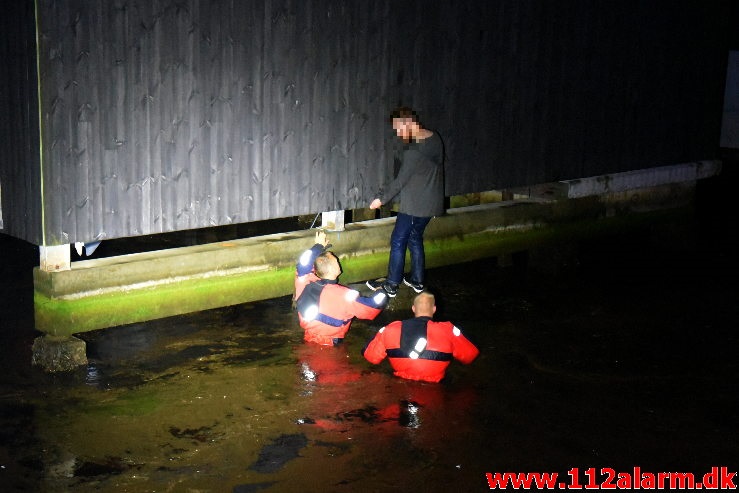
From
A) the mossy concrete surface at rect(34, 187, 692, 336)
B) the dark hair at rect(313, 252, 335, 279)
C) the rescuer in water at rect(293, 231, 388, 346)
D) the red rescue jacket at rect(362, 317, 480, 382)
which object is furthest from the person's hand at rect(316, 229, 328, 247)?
the red rescue jacket at rect(362, 317, 480, 382)

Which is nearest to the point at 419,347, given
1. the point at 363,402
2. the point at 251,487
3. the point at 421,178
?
the point at 363,402

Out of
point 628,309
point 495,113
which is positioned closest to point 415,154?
point 495,113

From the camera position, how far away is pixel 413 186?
993cm

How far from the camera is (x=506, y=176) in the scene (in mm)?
11945

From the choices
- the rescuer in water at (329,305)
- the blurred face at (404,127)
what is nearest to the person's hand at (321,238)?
the rescuer in water at (329,305)

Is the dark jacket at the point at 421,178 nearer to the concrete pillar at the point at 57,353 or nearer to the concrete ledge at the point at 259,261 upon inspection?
the concrete ledge at the point at 259,261

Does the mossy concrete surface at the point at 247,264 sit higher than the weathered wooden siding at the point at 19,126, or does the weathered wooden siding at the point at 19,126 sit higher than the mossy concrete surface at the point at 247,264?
the weathered wooden siding at the point at 19,126

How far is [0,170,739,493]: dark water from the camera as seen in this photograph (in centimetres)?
650

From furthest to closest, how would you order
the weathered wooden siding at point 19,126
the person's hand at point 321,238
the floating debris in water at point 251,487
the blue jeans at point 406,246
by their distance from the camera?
the blue jeans at point 406,246
the person's hand at point 321,238
the weathered wooden siding at point 19,126
the floating debris in water at point 251,487

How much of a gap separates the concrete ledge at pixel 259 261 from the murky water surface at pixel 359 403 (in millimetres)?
397

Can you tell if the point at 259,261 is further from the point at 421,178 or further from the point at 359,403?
the point at 359,403

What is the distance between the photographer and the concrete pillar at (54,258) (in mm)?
8305

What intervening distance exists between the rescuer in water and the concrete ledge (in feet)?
2.55

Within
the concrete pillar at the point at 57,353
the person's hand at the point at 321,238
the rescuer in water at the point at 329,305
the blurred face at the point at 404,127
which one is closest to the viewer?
the concrete pillar at the point at 57,353
